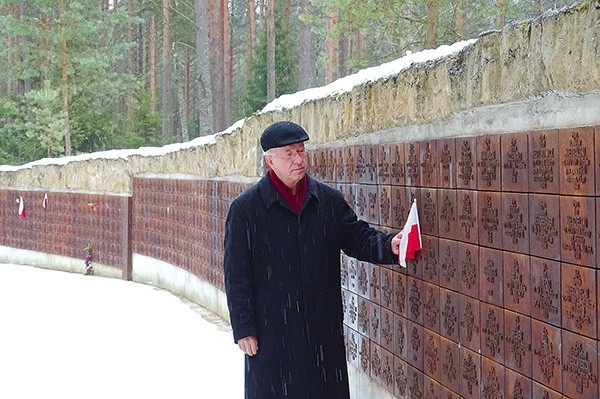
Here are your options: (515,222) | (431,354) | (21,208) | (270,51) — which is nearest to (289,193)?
(431,354)

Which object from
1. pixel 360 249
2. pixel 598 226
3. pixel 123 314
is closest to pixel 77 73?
pixel 123 314

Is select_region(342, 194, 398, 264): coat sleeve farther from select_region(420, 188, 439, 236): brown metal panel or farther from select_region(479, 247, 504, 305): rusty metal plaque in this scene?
select_region(479, 247, 504, 305): rusty metal plaque

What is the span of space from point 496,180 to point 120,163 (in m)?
12.6

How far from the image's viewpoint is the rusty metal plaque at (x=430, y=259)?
14.1 feet

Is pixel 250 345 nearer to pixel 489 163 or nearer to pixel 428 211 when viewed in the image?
pixel 428 211

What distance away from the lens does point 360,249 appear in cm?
474

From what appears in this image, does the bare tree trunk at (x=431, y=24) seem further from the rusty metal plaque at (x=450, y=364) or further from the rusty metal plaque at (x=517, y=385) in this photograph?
the rusty metal plaque at (x=517, y=385)

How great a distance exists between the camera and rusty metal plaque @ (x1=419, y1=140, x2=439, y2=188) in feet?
14.1

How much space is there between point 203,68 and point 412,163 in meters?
20.7

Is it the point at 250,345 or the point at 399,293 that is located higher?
the point at 399,293

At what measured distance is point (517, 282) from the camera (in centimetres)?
341

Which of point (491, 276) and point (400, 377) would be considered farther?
point (400, 377)

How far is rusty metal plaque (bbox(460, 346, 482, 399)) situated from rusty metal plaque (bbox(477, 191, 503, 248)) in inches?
18.4

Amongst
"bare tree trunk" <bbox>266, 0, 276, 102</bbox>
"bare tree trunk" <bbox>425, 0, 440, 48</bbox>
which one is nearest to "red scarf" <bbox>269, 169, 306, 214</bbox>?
"bare tree trunk" <bbox>425, 0, 440, 48</bbox>
